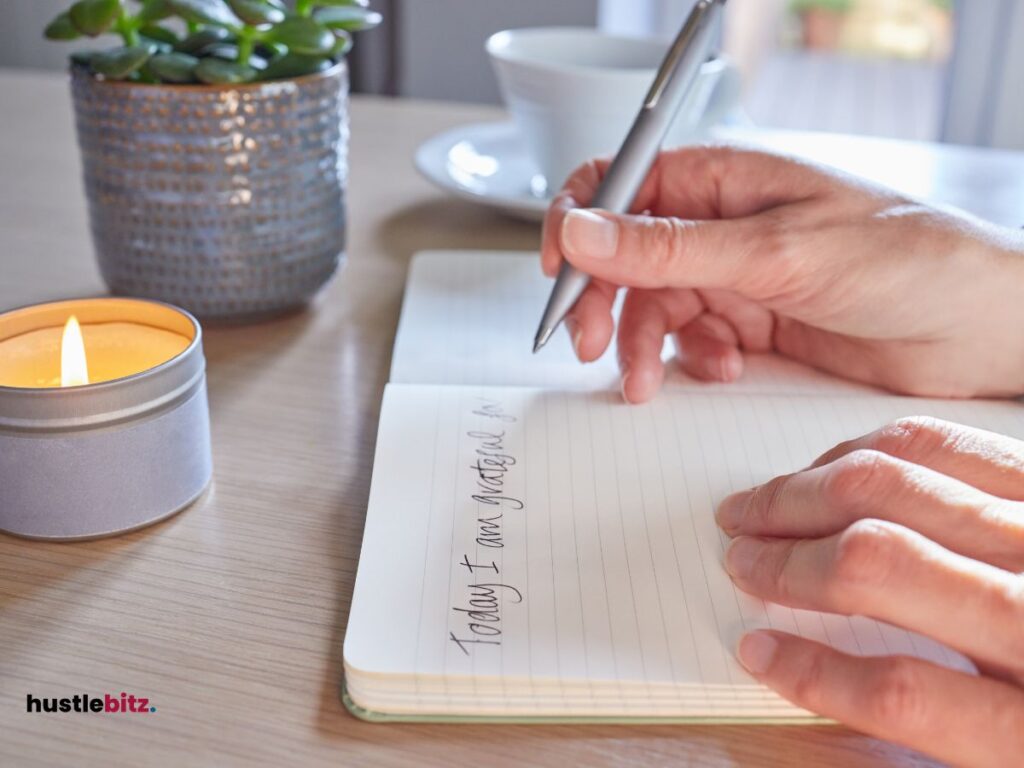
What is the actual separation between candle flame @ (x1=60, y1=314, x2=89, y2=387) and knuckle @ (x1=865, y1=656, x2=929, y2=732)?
0.35m

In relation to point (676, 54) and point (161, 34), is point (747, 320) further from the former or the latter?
point (161, 34)

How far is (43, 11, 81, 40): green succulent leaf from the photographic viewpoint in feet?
1.94

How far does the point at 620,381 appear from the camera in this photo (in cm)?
60

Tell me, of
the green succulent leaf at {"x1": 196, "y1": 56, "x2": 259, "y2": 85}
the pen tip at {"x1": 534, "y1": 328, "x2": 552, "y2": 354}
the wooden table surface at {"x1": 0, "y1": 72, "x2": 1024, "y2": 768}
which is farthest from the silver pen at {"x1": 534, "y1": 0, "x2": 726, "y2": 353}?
the green succulent leaf at {"x1": 196, "y1": 56, "x2": 259, "y2": 85}

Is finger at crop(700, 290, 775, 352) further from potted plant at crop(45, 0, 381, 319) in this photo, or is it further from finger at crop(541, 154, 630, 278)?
potted plant at crop(45, 0, 381, 319)

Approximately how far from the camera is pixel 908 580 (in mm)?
359

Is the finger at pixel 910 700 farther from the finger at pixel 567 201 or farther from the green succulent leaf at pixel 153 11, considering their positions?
the green succulent leaf at pixel 153 11

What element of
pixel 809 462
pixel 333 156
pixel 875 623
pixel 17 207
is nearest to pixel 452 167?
pixel 333 156

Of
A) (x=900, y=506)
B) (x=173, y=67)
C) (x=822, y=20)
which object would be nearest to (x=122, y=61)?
(x=173, y=67)

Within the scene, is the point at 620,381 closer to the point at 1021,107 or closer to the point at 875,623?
the point at 875,623

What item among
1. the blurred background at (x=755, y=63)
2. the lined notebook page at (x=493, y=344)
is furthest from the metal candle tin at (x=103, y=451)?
the blurred background at (x=755, y=63)

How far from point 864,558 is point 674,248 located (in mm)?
244

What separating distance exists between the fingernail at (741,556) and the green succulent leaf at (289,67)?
0.41 m

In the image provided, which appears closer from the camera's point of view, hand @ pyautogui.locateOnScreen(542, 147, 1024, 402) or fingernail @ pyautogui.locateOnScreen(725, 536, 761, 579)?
fingernail @ pyautogui.locateOnScreen(725, 536, 761, 579)
